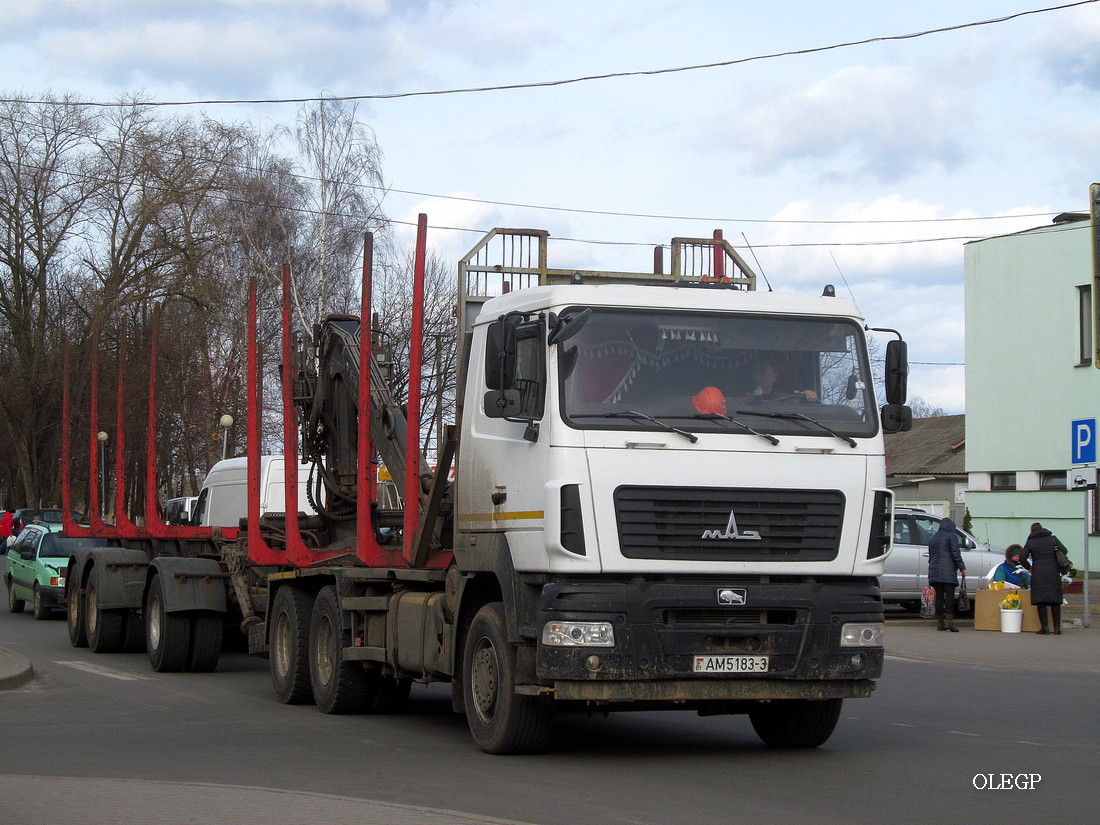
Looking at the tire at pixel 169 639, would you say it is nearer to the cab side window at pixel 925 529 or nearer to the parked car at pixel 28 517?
the cab side window at pixel 925 529

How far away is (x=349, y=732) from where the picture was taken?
428 inches

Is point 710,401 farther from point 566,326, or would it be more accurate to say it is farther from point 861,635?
point 861,635

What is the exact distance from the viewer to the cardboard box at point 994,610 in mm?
22188

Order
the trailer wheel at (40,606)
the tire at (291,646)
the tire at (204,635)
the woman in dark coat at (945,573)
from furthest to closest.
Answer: the trailer wheel at (40,606)
the woman in dark coat at (945,573)
the tire at (204,635)
the tire at (291,646)

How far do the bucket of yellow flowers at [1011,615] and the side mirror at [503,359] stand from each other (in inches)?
593

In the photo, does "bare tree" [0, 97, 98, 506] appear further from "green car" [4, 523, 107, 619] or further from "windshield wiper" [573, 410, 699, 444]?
"windshield wiper" [573, 410, 699, 444]

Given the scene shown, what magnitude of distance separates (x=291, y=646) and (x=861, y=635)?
5.56 meters

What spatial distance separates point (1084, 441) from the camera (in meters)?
20.9

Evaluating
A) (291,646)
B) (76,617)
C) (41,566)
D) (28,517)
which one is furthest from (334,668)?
(28,517)

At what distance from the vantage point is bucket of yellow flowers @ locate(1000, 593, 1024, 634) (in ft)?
71.9

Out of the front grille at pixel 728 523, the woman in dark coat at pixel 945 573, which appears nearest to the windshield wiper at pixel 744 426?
the front grille at pixel 728 523

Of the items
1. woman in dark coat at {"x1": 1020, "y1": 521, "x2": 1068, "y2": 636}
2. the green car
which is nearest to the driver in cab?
woman in dark coat at {"x1": 1020, "y1": 521, "x2": 1068, "y2": 636}

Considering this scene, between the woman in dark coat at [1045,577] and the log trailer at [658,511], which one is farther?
the woman in dark coat at [1045,577]

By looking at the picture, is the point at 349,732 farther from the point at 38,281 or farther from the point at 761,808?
the point at 38,281
